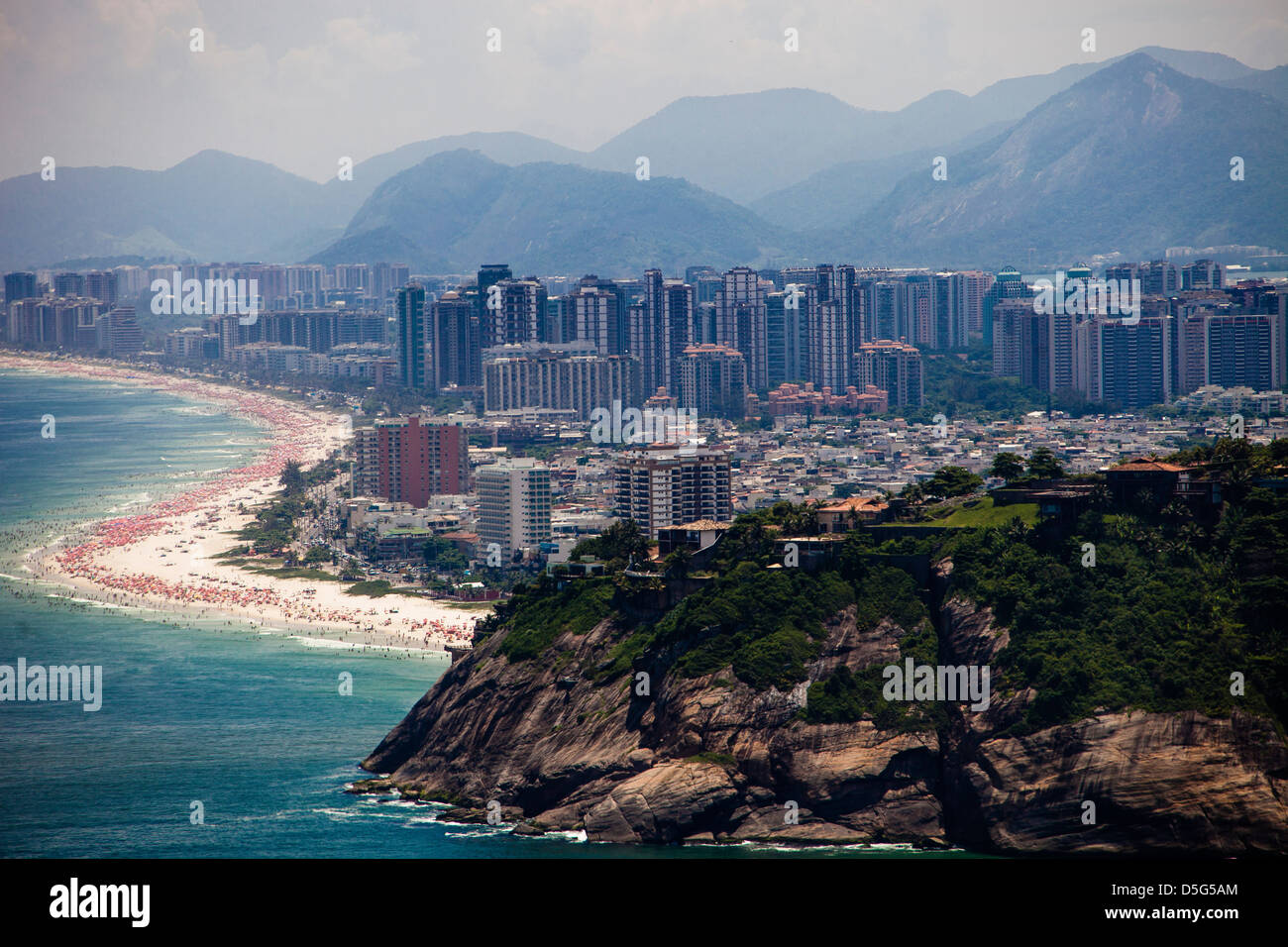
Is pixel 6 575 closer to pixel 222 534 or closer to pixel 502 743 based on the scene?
pixel 222 534

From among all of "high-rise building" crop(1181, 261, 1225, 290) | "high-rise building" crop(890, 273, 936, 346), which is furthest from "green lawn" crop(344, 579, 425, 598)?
"high-rise building" crop(890, 273, 936, 346)

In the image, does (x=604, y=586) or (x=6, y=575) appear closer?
(x=604, y=586)

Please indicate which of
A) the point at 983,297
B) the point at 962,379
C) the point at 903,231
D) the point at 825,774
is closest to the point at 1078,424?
the point at 962,379

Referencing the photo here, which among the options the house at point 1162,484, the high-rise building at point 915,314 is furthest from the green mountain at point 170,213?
the house at point 1162,484

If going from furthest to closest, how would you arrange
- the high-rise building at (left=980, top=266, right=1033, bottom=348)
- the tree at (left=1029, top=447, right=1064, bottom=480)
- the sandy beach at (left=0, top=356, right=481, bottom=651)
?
the high-rise building at (left=980, top=266, right=1033, bottom=348) < the sandy beach at (left=0, top=356, right=481, bottom=651) < the tree at (left=1029, top=447, right=1064, bottom=480)

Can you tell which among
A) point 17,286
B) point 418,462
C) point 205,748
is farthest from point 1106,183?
point 205,748

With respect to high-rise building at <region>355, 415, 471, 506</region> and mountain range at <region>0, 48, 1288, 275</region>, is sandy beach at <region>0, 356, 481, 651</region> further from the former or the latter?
mountain range at <region>0, 48, 1288, 275</region>
